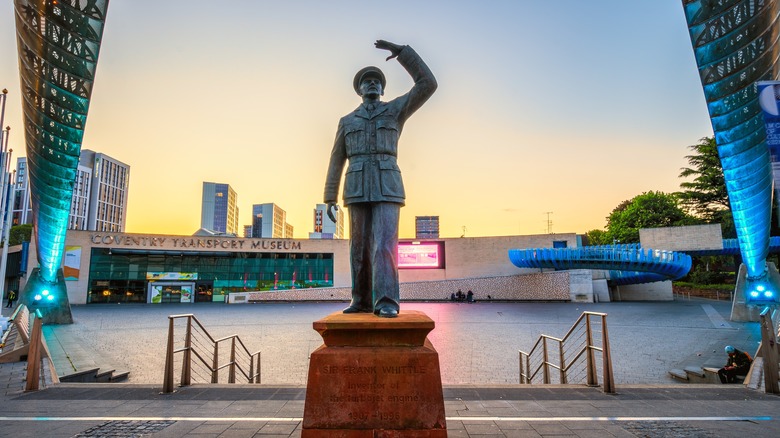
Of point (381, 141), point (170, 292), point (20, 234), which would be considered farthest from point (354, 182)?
point (20, 234)

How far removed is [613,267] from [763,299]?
31.1 ft

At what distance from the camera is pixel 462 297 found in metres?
34.2

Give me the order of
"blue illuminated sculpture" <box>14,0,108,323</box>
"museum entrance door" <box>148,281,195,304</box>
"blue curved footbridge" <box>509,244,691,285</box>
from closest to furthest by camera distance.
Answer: "blue illuminated sculpture" <box>14,0,108,323</box> < "blue curved footbridge" <box>509,244,691,285</box> < "museum entrance door" <box>148,281,195,304</box>

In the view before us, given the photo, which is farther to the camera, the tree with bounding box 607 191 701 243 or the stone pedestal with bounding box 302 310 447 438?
the tree with bounding box 607 191 701 243

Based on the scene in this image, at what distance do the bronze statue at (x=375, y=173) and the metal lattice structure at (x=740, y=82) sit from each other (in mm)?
12714

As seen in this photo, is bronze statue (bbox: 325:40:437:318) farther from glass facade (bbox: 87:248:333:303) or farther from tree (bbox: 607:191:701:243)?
tree (bbox: 607:191:701:243)

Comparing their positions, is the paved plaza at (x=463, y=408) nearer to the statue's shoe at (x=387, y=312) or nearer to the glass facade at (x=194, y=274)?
the statue's shoe at (x=387, y=312)

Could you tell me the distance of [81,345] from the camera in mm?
11469

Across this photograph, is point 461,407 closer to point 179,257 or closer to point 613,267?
point 613,267

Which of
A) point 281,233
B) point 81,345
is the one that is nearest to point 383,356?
point 81,345

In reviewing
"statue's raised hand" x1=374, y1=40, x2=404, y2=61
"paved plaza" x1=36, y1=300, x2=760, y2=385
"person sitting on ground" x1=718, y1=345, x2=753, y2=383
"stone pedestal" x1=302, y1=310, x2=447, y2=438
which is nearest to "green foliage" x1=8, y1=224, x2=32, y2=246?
"paved plaza" x1=36, y1=300, x2=760, y2=385

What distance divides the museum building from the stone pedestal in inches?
1329

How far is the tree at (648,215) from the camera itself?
43.7 m

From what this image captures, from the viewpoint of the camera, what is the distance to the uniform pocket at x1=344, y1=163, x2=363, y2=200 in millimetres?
4414
